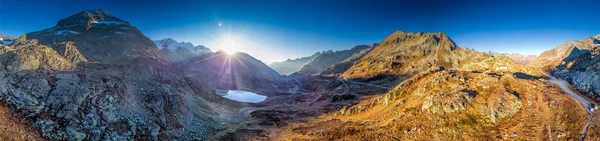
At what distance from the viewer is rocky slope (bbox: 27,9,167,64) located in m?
121

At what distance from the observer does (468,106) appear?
90.0 ft

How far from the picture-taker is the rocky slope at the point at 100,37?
121 m

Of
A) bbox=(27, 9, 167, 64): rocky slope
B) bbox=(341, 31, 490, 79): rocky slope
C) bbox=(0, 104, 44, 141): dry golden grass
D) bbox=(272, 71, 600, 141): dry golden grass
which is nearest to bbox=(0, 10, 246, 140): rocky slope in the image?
bbox=(0, 104, 44, 141): dry golden grass

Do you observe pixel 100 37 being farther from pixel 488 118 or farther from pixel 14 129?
pixel 488 118

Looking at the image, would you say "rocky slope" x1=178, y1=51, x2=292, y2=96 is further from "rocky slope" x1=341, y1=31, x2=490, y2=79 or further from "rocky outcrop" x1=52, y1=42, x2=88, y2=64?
"rocky outcrop" x1=52, y1=42, x2=88, y2=64

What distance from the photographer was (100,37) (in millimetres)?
140750

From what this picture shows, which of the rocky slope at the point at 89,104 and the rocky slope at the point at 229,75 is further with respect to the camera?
the rocky slope at the point at 229,75

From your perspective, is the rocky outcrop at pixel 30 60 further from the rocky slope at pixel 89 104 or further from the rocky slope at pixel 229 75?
the rocky slope at pixel 229 75

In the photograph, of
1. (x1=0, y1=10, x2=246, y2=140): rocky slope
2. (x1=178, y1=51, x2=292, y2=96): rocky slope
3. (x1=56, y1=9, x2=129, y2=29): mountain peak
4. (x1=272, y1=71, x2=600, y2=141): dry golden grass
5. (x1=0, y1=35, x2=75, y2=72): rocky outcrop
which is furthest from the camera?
(x1=56, y1=9, x2=129, y2=29): mountain peak

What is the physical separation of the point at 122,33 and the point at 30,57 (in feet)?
473

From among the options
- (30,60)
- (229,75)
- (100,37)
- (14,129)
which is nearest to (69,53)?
(100,37)

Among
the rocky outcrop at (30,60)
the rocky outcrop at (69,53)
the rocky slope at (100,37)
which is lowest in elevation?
the rocky outcrop at (30,60)

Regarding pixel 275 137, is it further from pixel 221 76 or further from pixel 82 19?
pixel 82 19

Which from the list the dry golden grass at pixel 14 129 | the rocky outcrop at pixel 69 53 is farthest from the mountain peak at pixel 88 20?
the dry golden grass at pixel 14 129
